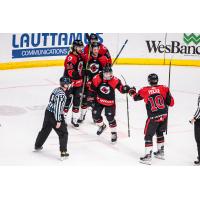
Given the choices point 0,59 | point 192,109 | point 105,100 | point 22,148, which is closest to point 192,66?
point 192,109

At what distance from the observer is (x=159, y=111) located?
6.08 m

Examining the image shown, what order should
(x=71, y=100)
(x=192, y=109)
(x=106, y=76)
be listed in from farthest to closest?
(x=192, y=109) → (x=71, y=100) → (x=106, y=76)

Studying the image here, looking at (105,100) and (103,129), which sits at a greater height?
(105,100)

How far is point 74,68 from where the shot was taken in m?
7.36

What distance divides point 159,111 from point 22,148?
198cm

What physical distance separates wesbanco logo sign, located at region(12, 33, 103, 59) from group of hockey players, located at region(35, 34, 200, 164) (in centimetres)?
332

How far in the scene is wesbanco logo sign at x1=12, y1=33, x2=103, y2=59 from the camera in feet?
35.4

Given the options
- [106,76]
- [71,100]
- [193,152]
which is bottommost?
[193,152]

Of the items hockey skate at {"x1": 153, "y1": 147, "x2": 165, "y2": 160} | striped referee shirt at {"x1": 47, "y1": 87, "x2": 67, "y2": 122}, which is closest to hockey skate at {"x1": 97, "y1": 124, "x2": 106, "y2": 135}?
hockey skate at {"x1": 153, "y1": 147, "x2": 165, "y2": 160}

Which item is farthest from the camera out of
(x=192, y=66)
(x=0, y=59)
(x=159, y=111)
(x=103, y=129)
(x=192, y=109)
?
(x=192, y=66)

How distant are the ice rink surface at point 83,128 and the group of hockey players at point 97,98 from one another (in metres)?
0.20

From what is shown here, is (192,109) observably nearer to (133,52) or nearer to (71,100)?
(71,100)

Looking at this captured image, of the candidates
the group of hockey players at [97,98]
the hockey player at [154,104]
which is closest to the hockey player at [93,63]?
the group of hockey players at [97,98]

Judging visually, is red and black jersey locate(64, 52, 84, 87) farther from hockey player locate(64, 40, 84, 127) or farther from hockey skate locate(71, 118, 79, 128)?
hockey skate locate(71, 118, 79, 128)
